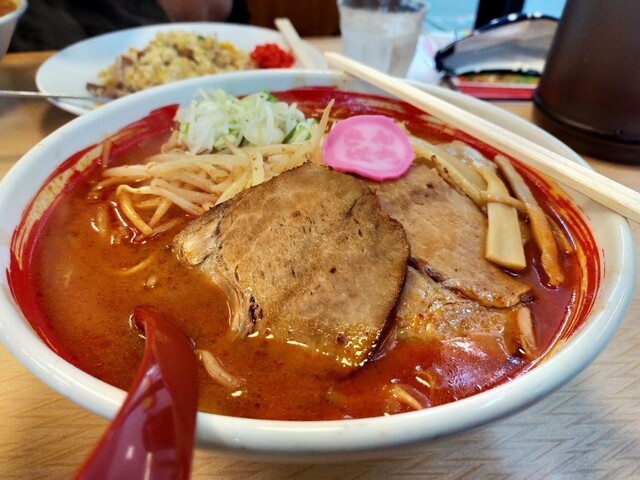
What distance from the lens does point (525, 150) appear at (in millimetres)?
1237

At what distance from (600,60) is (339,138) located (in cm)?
109

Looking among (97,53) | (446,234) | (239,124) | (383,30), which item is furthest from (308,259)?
(97,53)

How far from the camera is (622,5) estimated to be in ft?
5.51

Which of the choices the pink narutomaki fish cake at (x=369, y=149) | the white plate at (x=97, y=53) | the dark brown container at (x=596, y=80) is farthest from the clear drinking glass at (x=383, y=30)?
the pink narutomaki fish cake at (x=369, y=149)

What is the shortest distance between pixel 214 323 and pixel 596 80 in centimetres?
162

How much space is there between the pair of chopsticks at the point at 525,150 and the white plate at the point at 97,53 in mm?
838

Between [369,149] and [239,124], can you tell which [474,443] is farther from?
[239,124]

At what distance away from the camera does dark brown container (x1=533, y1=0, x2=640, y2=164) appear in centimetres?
171

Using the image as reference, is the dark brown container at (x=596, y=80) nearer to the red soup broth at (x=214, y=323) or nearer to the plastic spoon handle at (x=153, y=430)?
the red soup broth at (x=214, y=323)

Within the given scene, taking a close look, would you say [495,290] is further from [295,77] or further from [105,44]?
[105,44]

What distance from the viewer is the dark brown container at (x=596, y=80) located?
1713 millimetres

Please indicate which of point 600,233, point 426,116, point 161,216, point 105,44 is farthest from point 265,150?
point 105,44

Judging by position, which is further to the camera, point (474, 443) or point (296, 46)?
point (296, 46)

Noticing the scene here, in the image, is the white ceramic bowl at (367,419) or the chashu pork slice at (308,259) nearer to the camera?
the white ceramic bowl at (367,419)
